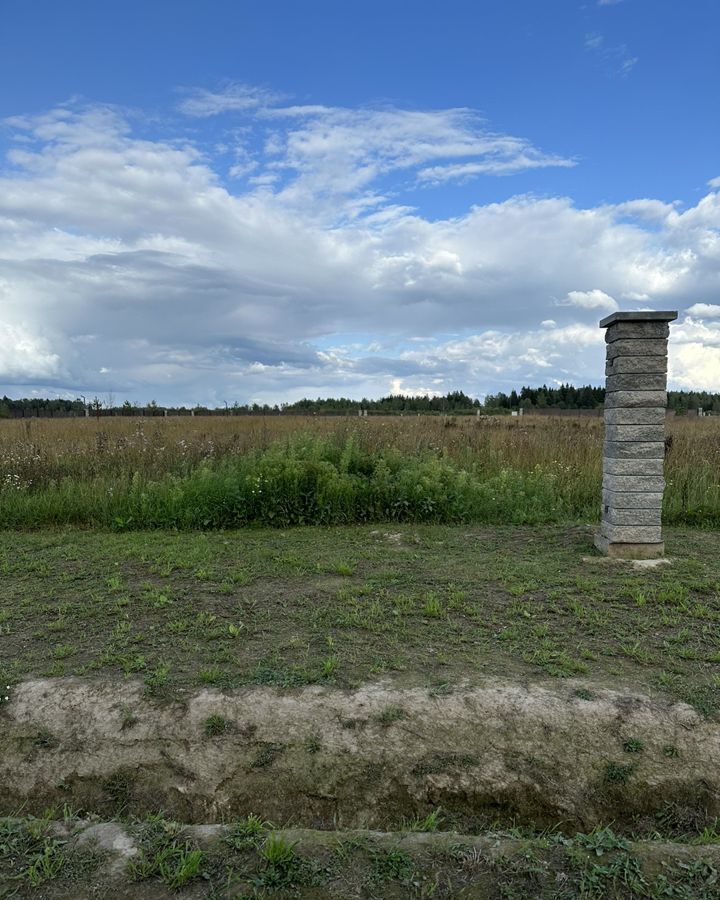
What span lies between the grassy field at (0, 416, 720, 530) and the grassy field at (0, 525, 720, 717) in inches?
34.9

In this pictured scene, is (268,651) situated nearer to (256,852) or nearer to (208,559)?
(256,852)

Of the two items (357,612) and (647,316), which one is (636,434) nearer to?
(647,316)

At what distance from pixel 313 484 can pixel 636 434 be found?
366 cm

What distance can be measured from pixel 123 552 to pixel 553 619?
13.1ft

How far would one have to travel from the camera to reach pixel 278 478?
25.2 ft

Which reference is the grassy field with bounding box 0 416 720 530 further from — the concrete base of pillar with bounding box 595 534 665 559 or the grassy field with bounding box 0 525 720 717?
the concrete base of pillar with bounding box 595 534 665 559

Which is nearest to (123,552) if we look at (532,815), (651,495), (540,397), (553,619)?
(553,619)

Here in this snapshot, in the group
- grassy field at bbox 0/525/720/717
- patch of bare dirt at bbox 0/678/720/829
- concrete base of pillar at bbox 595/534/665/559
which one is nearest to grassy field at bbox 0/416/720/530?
grassy field at bbox 0/525/720/717

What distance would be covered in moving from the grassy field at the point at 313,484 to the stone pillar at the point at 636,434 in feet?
5.90

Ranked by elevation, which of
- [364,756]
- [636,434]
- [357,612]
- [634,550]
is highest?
→ [636,434]

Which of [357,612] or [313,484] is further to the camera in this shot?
[313,484]

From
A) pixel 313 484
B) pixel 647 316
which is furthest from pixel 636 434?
pixel 313 484

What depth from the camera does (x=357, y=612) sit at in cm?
440

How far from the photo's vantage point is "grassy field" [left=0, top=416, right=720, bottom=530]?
752cm
